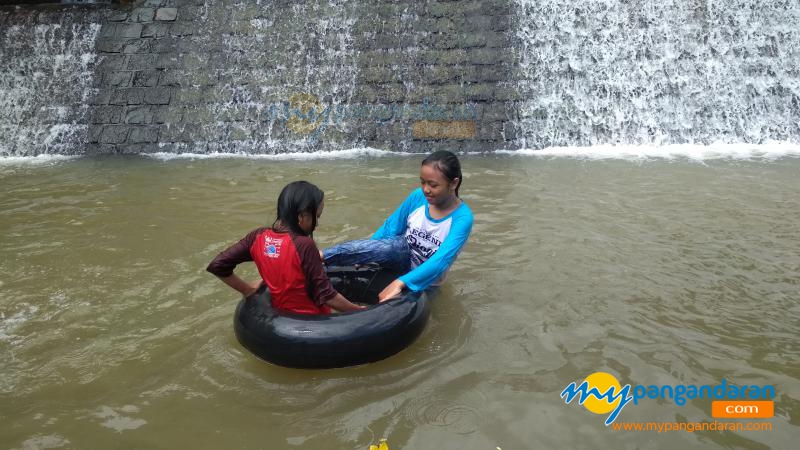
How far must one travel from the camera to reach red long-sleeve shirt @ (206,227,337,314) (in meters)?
3.22

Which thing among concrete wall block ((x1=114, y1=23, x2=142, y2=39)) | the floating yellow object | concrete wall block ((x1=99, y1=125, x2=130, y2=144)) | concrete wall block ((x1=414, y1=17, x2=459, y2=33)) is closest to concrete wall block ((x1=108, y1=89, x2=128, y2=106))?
concrete wall block ((x1=99, y1=125, x2=130, y2=144))

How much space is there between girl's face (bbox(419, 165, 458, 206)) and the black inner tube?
65cm

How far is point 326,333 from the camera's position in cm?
324

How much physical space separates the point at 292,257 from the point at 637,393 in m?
1.93

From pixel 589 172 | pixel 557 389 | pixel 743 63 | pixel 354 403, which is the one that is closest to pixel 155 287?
pixel 354 403

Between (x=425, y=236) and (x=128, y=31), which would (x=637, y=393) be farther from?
(x=128, y=31)

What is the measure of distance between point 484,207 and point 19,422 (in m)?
4.49

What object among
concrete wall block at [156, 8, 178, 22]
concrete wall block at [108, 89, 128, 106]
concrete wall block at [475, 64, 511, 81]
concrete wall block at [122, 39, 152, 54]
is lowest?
concrete wall block at [108, 89, 128, 106]

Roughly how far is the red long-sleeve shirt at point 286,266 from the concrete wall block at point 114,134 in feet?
24.8

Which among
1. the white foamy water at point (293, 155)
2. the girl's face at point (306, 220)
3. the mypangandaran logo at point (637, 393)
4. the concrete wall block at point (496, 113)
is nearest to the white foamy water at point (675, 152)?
the concrete wall block at point (496, 113)

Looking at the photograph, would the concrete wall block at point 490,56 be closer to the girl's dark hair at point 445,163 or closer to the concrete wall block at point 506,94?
the concrete wall block at point 506,94

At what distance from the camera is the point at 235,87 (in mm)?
10188

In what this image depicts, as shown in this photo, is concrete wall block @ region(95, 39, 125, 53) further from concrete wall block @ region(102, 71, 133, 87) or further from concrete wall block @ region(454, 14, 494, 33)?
concrete wall block @ region(454, 14, 494, 33)

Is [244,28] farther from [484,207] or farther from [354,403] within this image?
[354,403]
